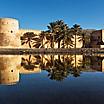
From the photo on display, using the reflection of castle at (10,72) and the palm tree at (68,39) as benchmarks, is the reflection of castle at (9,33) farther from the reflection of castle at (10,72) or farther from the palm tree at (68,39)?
the reflection of castle at (10,72)

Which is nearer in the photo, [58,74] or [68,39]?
[58,74]

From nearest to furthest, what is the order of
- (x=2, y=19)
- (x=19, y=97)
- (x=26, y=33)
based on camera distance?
1. (x=19, y=97)
2. (x=2, y=19)
3. (x=26, y=33)

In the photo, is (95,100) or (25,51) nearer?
(95,100)

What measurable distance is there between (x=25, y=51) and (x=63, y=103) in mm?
34971

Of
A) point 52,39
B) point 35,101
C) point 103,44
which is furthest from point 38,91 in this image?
point 103,44

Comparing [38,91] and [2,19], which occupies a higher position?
[2,19]

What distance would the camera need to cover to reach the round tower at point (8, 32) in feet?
145

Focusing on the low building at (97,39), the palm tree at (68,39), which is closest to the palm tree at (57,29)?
the palm tree at (68,39)

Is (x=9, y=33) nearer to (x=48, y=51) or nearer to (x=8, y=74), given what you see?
(x=48, y=51)

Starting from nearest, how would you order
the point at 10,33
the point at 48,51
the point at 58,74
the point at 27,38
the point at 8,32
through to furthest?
1. the point at 58,74
2. the point at 48,51
3. the point at 8,32
4. the point at 10,33
5. the point at 27,38

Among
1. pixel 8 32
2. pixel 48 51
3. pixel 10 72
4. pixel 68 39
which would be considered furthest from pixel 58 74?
pixel 68 39

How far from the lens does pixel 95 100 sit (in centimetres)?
666

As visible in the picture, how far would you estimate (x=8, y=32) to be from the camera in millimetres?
45000

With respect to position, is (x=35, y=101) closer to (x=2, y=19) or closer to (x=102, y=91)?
(x=102, y=91)
